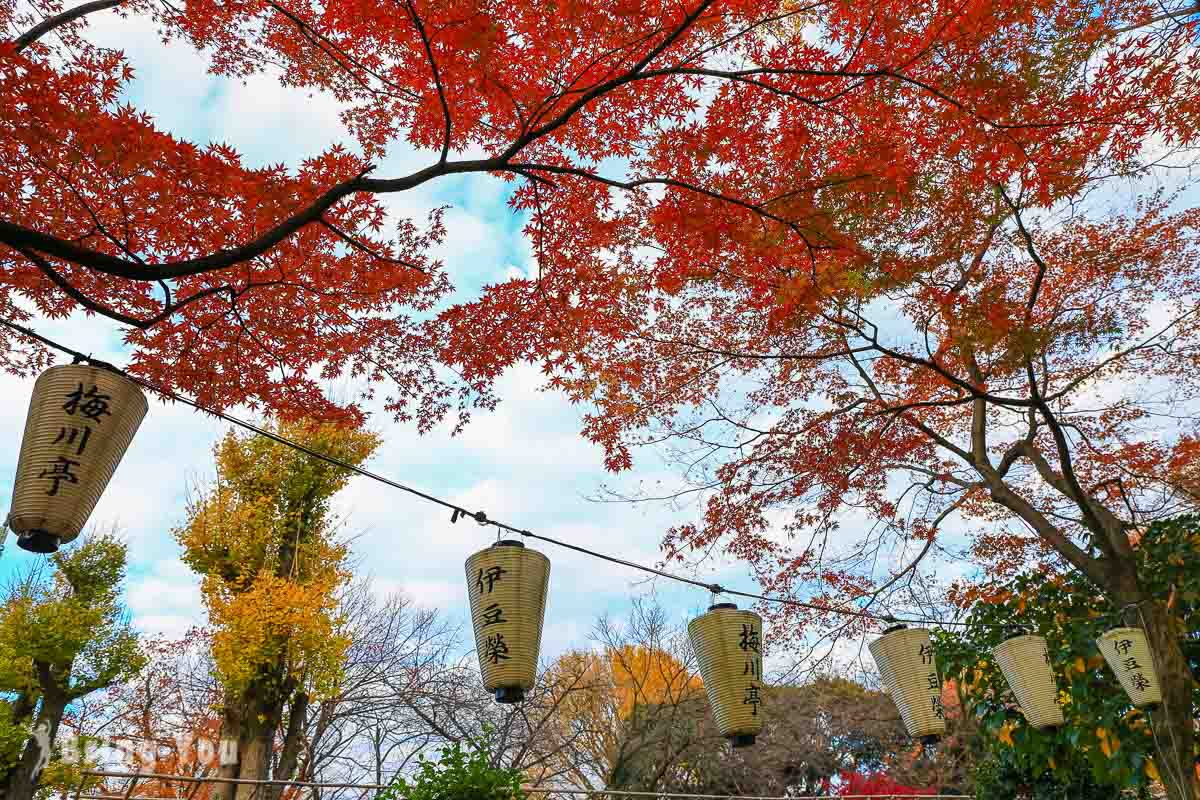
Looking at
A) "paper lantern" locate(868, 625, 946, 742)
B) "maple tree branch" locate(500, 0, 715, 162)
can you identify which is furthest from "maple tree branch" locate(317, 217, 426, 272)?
"paper lantern" locate(868, 625, 946, 742)

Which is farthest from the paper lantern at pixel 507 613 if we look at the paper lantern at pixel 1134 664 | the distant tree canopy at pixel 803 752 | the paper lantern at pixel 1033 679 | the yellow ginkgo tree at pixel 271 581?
the distant tree canopy at pixel 803 752

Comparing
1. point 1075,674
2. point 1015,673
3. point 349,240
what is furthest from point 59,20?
point 1075,674

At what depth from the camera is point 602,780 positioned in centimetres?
1603

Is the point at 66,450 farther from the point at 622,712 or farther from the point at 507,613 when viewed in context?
the point at 622,712

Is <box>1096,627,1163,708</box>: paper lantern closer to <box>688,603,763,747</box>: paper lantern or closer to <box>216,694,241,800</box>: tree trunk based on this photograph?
<box>688,603,763,747</box>: paper lantern

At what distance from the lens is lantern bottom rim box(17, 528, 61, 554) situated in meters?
3.19

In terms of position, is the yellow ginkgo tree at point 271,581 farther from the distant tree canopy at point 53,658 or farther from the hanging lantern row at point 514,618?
the hanging lantern row at point 514,618

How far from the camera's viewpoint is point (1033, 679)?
252 inches

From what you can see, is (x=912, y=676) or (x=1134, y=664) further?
(x=1134, y=664)

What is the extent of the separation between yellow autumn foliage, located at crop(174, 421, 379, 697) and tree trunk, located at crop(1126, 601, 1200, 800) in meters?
10.1

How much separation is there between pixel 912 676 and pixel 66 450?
5939 millimetres

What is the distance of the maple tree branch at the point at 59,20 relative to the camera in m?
4.99

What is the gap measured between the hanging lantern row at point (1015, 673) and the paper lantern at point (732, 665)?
1635 mm

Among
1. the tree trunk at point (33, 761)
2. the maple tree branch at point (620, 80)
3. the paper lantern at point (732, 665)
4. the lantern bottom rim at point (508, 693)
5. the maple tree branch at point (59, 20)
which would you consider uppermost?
the maple tree branch at point (59, 20)
